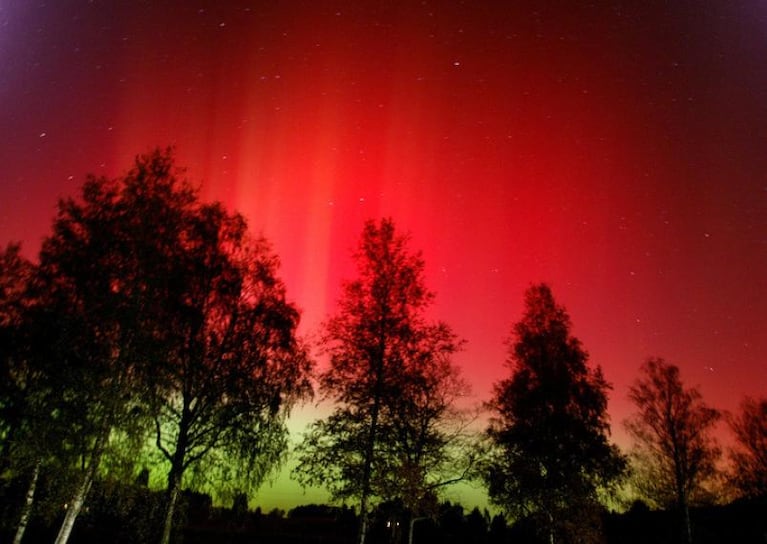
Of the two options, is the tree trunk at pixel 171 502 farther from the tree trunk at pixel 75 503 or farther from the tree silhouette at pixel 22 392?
the tree silhouette at pixel 22 392

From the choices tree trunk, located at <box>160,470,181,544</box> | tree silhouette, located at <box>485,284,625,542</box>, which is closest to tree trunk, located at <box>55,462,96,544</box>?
tree trunk, located at <box>160,470,181,544</box>

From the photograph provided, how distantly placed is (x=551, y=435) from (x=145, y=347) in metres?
18.4

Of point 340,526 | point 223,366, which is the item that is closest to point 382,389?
point 223,366

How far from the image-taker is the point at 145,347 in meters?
15.8

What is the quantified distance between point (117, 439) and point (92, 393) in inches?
65.5

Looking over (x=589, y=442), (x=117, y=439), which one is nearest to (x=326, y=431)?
(x=117, y=439)

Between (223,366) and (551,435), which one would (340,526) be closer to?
(551,435)

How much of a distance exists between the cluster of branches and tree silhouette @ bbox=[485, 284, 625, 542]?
1109 centimetres

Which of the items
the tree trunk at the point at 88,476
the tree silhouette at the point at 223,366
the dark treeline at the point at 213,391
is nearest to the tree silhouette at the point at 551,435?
the dark treeline at the point at 213,391

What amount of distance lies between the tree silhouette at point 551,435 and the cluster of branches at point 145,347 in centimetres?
1109

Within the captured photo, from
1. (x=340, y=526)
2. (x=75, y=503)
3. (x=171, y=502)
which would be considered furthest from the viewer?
(x=340, y=526)

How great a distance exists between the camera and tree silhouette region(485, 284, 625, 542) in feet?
70.5

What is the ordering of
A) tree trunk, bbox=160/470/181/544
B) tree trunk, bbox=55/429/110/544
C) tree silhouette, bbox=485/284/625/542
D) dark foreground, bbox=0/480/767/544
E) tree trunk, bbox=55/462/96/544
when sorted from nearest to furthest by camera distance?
tree trunk, bbox=55/462/96/544
tree trunk, bbox=55/429/110/544
tree trunk, bbox=160/470/181/544
dark foreground, bbox=0/480/767/544
tree silhouette, bbox=485/284/625/542

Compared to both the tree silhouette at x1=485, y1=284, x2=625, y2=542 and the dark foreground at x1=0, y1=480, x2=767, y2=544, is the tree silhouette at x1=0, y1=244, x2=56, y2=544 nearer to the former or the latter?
the dark foreground at x1=0, y1=480, x2=767, y2=544
